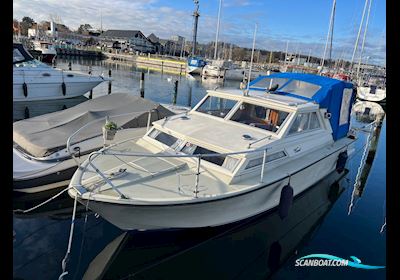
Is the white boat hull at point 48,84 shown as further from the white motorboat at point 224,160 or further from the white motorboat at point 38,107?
the white motorboat at point 224,160

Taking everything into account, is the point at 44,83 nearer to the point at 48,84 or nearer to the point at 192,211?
the point at 48,84

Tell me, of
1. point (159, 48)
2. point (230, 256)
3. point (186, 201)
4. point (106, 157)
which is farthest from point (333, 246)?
point (159, 48)

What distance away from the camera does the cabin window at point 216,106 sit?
8781 mm

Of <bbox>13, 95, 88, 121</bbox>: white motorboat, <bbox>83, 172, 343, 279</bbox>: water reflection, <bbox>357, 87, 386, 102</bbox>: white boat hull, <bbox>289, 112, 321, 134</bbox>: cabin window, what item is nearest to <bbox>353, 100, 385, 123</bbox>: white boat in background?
<bbox>357, 87, 386, 102</bbox>: white boat hull

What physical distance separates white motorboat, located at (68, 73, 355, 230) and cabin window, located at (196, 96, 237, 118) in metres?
0.03

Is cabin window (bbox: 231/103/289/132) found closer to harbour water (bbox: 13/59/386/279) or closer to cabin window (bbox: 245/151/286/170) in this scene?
cabin window (bbox: 245/151/286/170)

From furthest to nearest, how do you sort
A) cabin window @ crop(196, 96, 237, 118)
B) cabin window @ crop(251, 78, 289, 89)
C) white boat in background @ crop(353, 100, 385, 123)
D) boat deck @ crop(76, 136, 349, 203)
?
white boat in background @ crop(353, 100, 385, 123), cabin window @ crop(251, 78, 289, 89), cabin window @ crop(196, 96, 237, 118), boat deck @ crop(76, 136, 349, 203)

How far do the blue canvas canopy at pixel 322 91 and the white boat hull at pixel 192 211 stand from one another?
330 centimetres

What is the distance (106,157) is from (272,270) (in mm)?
4293

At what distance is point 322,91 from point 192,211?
571 cm

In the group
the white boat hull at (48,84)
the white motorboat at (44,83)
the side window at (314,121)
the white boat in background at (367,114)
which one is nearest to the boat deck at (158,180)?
the side window at (314,121)

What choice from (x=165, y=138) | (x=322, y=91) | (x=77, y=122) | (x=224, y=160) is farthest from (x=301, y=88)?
(x=77, y=122)

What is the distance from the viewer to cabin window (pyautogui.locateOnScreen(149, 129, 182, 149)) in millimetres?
7312

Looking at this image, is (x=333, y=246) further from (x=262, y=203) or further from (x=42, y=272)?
(x=42, y=272)
